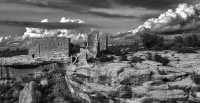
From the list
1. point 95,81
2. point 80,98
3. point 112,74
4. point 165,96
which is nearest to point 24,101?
point 80,98

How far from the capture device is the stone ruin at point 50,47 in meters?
41.5

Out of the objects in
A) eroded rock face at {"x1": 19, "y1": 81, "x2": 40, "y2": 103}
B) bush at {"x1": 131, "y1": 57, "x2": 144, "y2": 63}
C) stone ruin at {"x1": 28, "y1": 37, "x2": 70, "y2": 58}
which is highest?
stone ruin at {"x1": 28, "y1": 37, "x2": 70, "y2": 58}

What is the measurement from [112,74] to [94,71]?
2.85m

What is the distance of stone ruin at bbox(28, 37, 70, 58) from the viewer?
136ft

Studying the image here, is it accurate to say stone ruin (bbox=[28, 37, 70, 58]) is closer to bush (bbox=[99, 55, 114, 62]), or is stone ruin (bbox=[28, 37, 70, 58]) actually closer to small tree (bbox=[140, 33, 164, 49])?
bush (bbox=[99, 55, 114, 62])

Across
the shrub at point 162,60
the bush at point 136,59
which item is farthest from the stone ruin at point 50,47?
the shrub at point 162,60

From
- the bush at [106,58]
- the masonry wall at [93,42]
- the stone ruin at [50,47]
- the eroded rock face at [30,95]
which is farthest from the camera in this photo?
the stone ruin at [50,47]

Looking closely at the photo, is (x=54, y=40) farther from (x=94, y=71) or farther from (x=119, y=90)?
(x=119, y=90)

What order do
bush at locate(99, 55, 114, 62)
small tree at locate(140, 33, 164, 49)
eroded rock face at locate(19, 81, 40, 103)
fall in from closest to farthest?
1. eroded rock face at locate(19, 81, 40, 103)
2. bush at locate(99, 55, 114, 62)
3. small tree at locate(140, 33, 164, 49)

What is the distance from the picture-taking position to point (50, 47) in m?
42.2

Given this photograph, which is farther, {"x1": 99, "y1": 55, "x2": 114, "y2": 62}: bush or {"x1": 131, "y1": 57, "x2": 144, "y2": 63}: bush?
{"x1": 99, "y1": 55, "x2": 114, "y2": 62}: bush

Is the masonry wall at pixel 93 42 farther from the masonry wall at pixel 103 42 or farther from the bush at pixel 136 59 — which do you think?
the bush at pixel 136 59

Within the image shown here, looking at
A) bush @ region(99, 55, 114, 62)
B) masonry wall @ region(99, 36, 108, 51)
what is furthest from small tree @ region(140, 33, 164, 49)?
bush @ region(99, 55, 114, 62)

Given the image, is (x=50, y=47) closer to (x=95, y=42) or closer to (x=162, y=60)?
(x=95, y=42)
